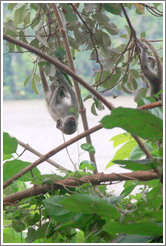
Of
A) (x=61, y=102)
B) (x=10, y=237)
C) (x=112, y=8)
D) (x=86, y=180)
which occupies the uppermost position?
(x=112, y=8)

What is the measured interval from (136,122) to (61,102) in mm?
1063

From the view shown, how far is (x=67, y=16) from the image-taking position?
0.79 metres

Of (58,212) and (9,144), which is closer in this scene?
(58,212)

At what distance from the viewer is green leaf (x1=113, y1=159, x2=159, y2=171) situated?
33 centimetres

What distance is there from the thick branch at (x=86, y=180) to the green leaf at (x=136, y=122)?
0.06m

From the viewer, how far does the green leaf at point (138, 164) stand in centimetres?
33

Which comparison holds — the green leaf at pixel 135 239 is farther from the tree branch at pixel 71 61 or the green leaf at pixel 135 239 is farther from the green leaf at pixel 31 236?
the tree branch at pixel 71 61

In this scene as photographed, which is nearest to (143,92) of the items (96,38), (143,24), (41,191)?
(96,38)

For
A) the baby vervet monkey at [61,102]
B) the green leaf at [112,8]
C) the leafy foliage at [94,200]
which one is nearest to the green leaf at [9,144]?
the leafy foliage at [94,200]

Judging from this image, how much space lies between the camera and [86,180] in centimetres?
46

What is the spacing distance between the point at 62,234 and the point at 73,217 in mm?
81

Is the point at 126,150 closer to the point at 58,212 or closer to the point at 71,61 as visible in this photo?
the point at 71,61

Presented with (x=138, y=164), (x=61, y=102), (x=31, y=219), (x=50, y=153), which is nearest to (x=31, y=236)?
(x=31, y=219)

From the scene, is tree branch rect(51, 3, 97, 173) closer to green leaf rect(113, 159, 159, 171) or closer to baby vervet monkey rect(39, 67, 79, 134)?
baby vervet monkey rect(39, 67, 79, 134)
